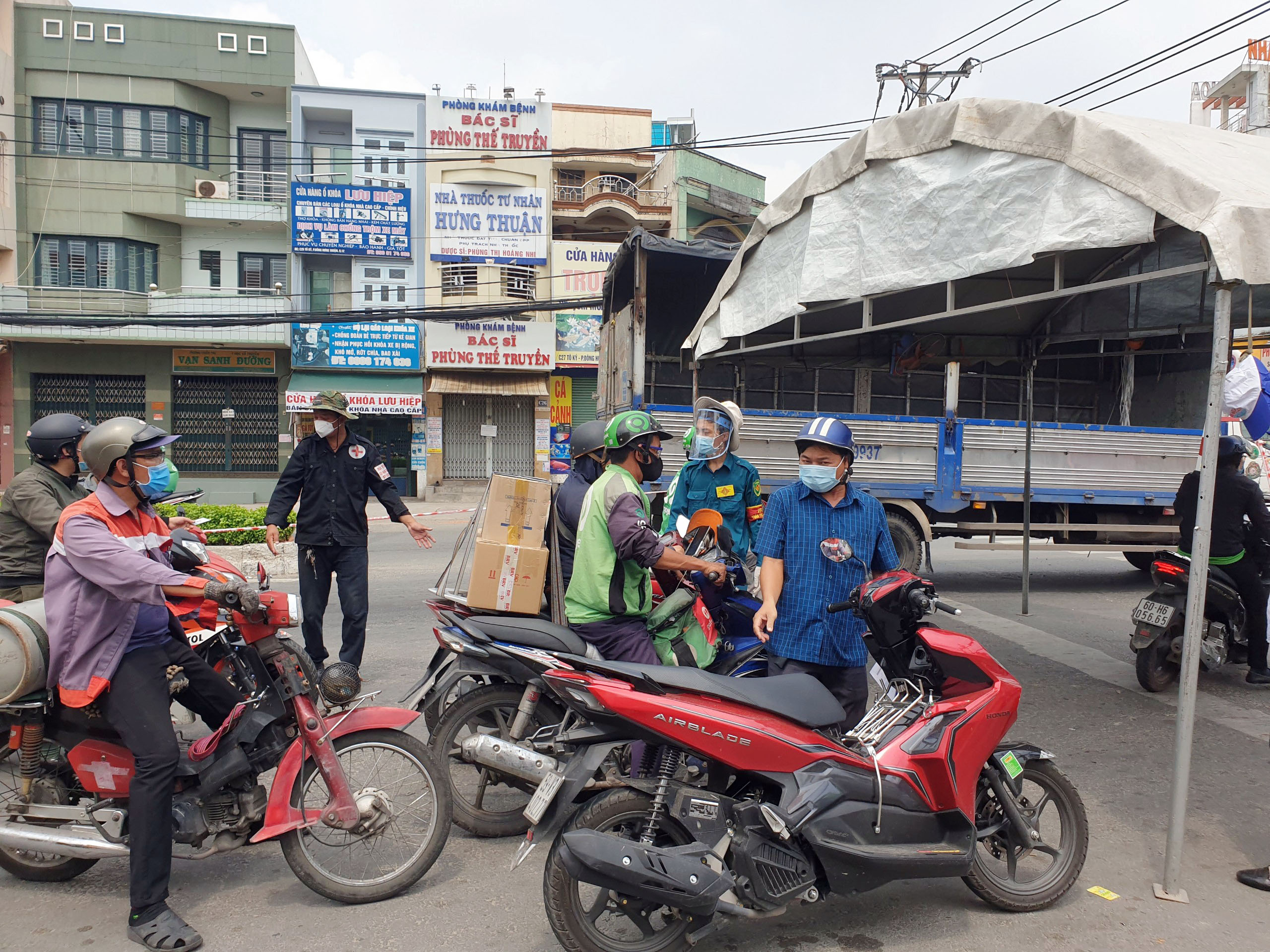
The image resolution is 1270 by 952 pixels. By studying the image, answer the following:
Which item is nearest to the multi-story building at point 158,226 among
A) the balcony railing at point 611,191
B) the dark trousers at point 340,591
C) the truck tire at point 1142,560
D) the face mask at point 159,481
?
the balcony railing at point 611,191

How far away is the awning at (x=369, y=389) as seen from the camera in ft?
72.7

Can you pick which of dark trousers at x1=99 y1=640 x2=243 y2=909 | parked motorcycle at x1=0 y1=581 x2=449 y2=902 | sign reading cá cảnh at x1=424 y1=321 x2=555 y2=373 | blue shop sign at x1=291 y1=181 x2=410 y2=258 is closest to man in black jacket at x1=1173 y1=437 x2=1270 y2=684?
parked motorcycle at x1=0 y1=581 x2=449 y2=902

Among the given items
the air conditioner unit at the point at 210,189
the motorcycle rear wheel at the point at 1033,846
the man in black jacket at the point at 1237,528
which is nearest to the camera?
the motorcycle rear wheel at the point at 1033,846

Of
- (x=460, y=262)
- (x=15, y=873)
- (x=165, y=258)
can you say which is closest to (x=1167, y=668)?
(x=15, y=873)

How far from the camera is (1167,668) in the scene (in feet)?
18.8

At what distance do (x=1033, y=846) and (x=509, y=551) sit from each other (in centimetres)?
229

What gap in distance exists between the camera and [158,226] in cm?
2275

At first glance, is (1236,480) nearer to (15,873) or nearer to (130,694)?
(130,694)

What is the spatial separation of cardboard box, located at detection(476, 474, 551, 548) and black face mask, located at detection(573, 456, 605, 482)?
0.75ft

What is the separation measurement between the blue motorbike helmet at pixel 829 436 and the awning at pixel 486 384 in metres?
20.2

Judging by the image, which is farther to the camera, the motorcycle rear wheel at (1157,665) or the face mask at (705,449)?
the motorcycle rear wheel at (1157,665)

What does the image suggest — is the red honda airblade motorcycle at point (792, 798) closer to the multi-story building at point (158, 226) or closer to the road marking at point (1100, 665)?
the road marking at point (1100, 665)

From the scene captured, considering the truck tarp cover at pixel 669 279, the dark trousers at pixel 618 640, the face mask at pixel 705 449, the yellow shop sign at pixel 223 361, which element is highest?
the truck tarp cover at pixel 669 279

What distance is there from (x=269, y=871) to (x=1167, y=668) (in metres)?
5.53
